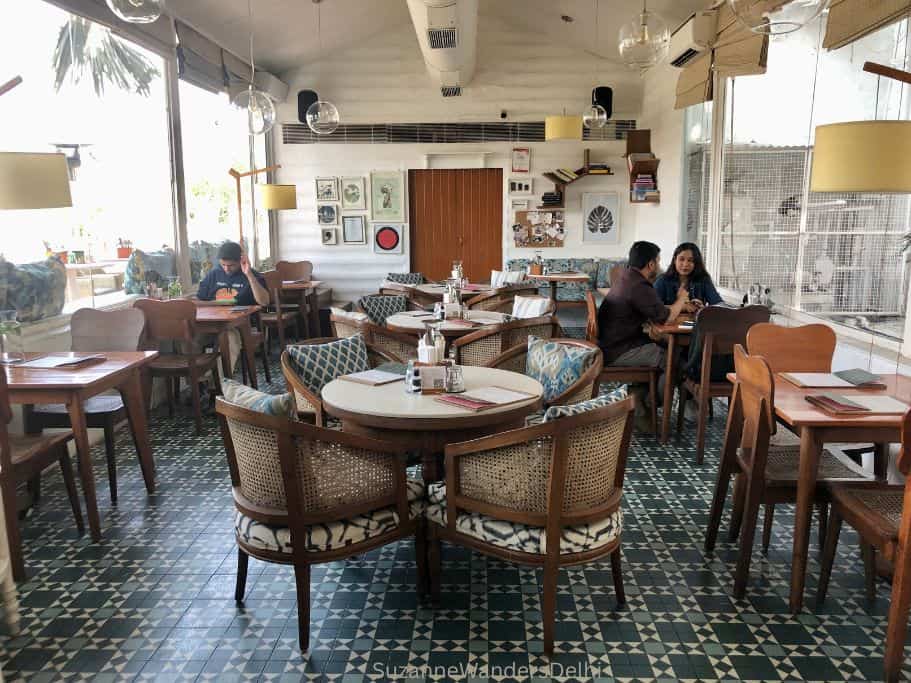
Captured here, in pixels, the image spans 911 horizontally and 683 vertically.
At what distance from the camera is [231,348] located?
634 cm

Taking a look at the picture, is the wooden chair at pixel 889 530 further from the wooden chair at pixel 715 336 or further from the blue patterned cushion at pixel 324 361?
the blue patterned cushion at pixel 324 361

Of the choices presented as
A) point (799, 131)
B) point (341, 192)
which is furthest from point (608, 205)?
point (799, 131)

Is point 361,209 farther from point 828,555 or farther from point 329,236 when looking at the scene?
point 828,555

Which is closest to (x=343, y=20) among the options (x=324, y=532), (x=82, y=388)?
(x=82, y=388)

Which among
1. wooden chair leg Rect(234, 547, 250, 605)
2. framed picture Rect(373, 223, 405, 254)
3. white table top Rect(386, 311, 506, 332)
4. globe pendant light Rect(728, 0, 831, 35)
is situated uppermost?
globe pendant light Rect(728, 0, 831, 35)

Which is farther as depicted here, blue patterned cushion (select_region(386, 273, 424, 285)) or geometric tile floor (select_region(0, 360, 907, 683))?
blue patterned cushion (select_region(386, 273, 424, 285))

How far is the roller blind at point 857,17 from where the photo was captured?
11.7 ft

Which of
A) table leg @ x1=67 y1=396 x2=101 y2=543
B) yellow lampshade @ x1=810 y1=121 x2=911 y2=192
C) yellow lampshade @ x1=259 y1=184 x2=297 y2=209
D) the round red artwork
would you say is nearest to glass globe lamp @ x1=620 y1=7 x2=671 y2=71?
yellow lampshade @ x1=810 y1=121 x2=911 y2=192

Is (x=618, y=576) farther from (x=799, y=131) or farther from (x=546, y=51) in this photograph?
(x=546, y=51)

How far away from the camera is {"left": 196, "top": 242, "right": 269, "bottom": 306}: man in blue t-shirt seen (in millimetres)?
6207

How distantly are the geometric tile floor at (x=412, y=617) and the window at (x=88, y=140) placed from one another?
7.76ft

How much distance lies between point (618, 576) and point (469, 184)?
7829 millimetres

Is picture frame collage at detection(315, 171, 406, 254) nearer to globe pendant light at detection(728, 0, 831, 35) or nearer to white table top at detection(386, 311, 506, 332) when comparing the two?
white table top at detection(386, 311, 506, 332)

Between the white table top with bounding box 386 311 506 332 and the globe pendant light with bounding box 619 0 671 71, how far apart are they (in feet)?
6.55
